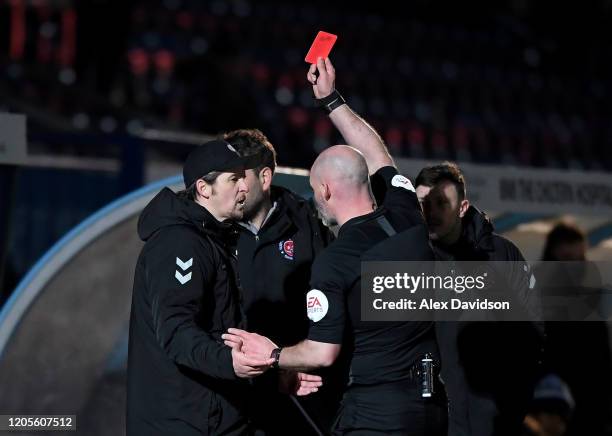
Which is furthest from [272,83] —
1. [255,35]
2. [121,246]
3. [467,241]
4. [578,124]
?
[467,241]

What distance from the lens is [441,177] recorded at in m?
5.16

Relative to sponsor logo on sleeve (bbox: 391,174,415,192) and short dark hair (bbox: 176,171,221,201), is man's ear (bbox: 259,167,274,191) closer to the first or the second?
short dark hair (bbox: 176,171,221,201)

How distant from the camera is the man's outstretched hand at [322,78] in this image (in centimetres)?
455

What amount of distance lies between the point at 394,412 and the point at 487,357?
1404mm

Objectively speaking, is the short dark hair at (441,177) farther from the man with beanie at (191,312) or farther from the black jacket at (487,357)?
the man with beanie at (191,312)

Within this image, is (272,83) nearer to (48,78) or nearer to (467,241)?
(48,78)

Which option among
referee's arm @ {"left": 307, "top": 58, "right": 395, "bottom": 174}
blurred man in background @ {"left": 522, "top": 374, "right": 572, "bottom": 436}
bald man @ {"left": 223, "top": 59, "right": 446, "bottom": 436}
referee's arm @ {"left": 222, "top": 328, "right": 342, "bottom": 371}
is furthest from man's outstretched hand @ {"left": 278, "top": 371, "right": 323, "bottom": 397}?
blurred man in background @ {"left": 522, "top": 374, "right": 572, "bottom": 436}

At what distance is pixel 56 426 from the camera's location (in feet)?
19.6

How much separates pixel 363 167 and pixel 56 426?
9.77ft

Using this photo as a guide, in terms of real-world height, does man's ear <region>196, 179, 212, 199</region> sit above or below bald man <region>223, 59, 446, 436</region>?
above

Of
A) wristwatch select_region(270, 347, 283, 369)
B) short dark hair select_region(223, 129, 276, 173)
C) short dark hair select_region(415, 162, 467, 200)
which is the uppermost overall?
short dark hair select_region(415, 162, 467, 200)

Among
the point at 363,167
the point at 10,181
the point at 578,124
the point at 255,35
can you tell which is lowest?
the point at 363,167

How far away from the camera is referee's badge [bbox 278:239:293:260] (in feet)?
15.9

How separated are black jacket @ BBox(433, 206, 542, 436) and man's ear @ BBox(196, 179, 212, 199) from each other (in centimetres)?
150
